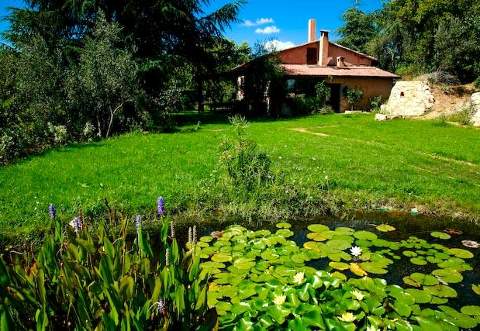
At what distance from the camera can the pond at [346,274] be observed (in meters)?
2.89

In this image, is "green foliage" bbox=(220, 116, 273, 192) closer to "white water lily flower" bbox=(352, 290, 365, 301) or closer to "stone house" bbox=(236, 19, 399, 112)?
"white water lily flower" bbox=(352, 290, 365, 301)

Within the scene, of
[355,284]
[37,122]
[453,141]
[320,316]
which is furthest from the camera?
[453,141]

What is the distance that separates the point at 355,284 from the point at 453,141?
44.1 ft

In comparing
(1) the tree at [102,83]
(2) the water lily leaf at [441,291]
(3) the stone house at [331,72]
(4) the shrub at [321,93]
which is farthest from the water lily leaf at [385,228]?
(4) the shrub at [321,93]

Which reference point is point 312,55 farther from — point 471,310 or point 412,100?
point 471,310

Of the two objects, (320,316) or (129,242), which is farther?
(129,242)

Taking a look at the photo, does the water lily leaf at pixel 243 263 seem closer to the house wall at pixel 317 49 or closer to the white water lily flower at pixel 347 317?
the white water lily flower at pixel 347 317

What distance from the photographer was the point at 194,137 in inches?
629

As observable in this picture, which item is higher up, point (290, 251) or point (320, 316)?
point (320, 316)

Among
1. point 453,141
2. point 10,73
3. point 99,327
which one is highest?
point 10,73

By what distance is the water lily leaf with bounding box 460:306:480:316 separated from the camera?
379cm

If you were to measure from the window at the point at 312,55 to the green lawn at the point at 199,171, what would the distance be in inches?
824

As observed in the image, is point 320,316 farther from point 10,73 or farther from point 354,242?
point 10,73

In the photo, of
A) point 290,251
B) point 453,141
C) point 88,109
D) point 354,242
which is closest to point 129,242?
point 290,251
